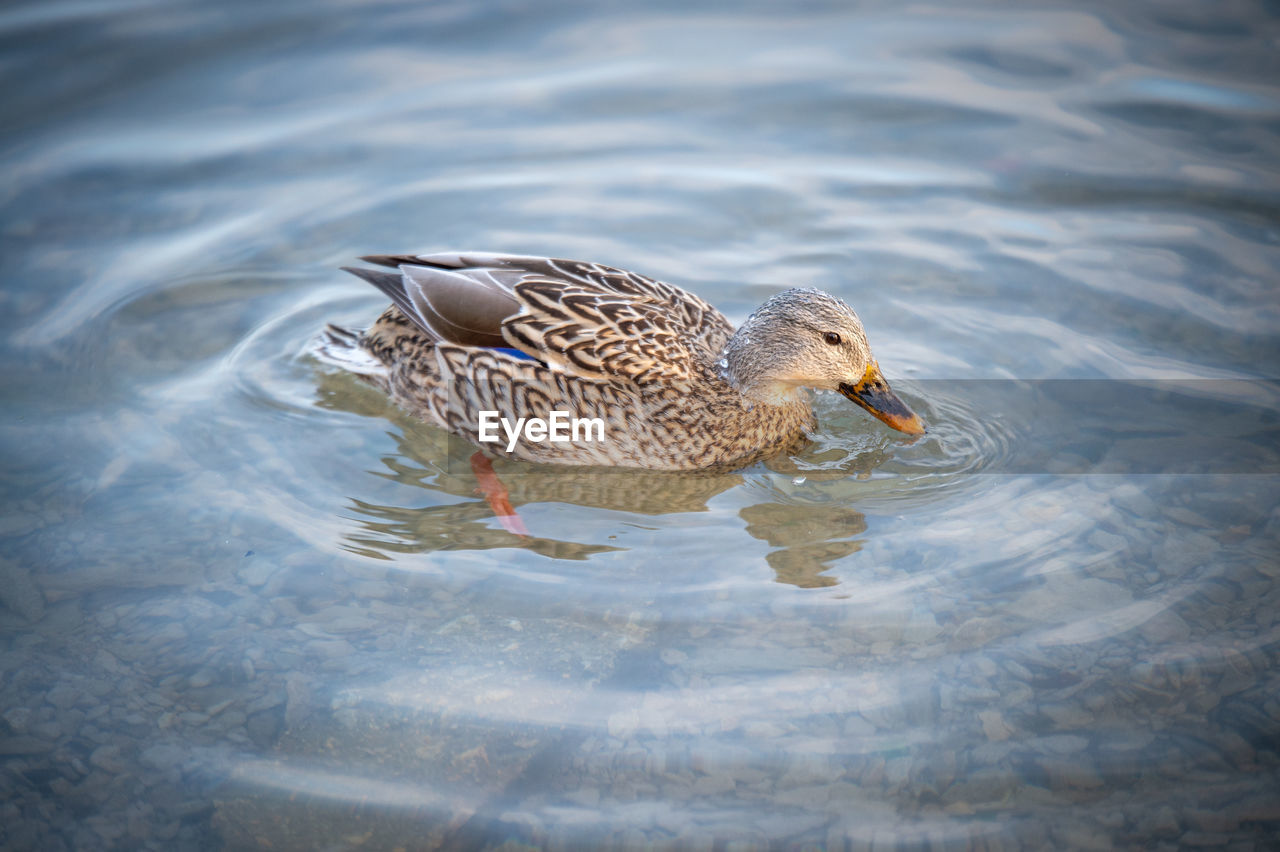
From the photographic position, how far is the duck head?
17.4ft

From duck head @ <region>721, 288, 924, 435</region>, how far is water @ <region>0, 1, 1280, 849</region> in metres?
0.47

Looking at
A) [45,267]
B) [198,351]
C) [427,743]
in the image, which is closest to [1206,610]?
[427,743]

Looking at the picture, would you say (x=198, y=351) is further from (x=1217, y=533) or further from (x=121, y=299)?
(x=1217, y=533)

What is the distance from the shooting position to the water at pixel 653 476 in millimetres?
3982

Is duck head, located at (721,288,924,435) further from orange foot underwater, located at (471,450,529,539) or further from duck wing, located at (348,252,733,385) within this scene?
orange foot underwater, located at (471,450,529,539)

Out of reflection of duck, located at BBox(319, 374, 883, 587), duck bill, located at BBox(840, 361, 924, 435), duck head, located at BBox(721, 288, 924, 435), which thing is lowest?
reflection of duck, located at BBox(319, 374, 883, 587)

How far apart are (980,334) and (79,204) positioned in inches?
256

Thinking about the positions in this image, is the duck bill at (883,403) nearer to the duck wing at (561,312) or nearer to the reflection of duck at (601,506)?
the reflection of duck at (601,506)

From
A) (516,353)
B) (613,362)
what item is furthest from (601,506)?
(516,353)

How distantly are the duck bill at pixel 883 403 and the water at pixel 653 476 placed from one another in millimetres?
309

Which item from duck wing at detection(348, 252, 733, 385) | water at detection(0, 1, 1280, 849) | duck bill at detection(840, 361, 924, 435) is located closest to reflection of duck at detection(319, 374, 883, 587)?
water at detection(0, 1, 1280, 849)

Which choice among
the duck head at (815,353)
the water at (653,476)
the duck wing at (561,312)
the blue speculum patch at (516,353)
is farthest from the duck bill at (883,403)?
the blue speculum patch at (516,353)

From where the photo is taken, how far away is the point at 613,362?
5.39 meters

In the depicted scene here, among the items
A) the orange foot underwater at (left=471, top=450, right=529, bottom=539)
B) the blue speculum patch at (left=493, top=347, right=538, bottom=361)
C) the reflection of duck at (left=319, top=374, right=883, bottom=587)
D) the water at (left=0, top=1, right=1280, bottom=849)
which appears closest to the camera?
the water at (left=0, top=1, right=1280, bottom=849)
